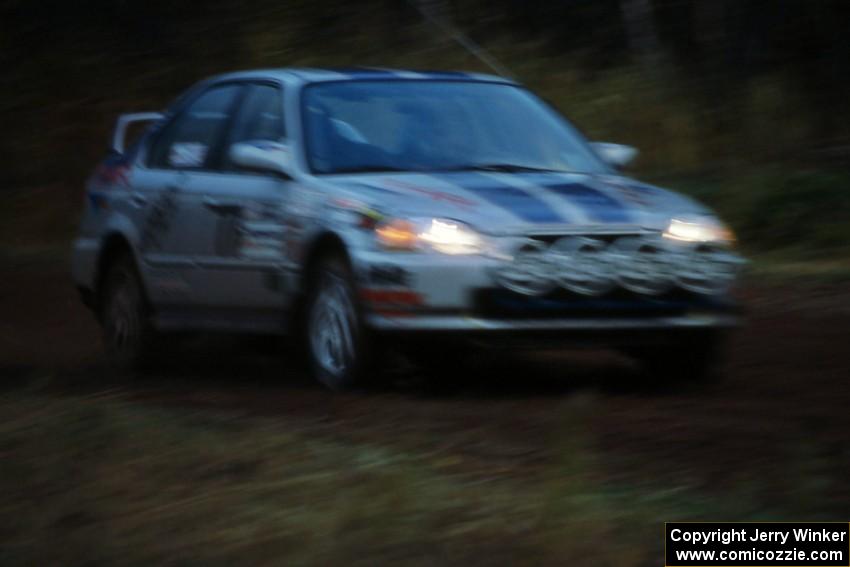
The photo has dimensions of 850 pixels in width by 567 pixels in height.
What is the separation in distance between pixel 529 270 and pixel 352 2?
46.3 ft

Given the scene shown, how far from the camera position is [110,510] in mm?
5340

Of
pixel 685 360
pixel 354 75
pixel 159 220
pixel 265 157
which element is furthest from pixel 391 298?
pixel 159 220

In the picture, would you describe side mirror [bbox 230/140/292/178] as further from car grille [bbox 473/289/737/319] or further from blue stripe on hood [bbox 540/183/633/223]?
car grille [bbox 473/289/737/319]

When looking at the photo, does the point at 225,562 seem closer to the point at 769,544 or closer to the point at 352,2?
the point at 769,544

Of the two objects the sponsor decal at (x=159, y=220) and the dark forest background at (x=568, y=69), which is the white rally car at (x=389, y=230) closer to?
the sponsor decal at (x=159, y=220)

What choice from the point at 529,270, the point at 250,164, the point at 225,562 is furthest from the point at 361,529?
the point at 250,164

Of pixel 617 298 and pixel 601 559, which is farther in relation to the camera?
pixel 617 298

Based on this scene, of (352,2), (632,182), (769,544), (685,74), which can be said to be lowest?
(769,544)

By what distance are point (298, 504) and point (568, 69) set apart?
43.4 feet

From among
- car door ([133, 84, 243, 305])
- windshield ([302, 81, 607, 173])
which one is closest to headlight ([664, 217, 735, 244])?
windshield ([302, 81, 607, 173])

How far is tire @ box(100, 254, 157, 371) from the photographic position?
31.0 ft

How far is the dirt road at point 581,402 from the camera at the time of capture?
590 centimetres

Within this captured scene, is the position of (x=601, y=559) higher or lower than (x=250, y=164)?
lower

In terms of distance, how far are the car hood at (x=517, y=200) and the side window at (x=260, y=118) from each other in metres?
0.73
